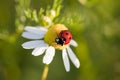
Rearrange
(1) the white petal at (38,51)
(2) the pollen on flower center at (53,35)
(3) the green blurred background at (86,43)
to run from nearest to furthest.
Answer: (1) the white petal at (38,51), (2) the pollen on flower center at (53,35), (3) the green blurred background at (86,43)

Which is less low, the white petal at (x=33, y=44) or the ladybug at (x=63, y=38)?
the ladybug at (x=63, y=38)

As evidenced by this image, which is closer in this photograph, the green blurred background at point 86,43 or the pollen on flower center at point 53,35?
the pollen on flower center at point 53,35

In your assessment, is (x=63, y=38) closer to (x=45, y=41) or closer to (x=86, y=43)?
(x=45, y=41)

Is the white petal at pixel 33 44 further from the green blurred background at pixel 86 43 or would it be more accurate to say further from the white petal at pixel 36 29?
the green blurred background at pixel 86 43

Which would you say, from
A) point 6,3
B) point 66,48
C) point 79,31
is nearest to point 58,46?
point 66,48

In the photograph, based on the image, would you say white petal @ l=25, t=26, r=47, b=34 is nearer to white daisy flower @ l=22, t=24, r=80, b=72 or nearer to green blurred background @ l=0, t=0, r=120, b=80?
white daisy flower @ l=22, t=24, r=80, b=72

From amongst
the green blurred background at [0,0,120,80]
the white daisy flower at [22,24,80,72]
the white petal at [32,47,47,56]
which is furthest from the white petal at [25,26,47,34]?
the green blurred background at [0,0,120,80]

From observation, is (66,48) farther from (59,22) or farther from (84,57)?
(84,57)

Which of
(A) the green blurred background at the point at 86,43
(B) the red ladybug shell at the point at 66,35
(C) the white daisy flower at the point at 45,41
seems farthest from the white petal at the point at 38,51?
(A) the green blurred background at the point at 86,43

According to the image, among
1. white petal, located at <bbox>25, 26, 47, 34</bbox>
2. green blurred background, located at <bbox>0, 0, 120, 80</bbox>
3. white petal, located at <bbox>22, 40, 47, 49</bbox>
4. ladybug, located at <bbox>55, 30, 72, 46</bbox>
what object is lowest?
white petal, located at <bbox>22, 40, 47, 49</bbox>
